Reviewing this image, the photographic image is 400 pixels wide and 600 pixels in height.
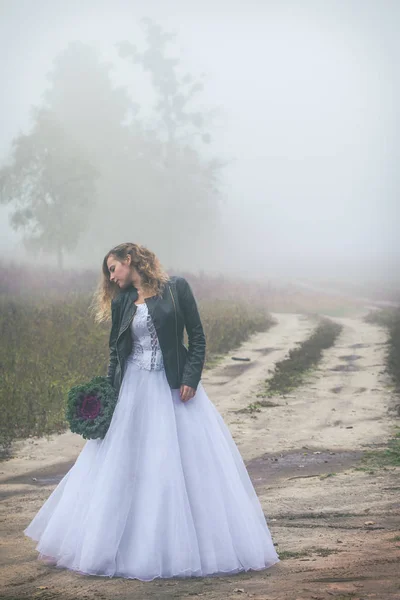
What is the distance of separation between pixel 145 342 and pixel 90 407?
19.7 inches

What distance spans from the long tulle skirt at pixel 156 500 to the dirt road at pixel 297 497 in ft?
0.34


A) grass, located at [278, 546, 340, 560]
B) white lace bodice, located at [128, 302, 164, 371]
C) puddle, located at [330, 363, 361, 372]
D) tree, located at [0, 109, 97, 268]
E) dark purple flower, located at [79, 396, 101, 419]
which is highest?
tree, located at [0, 109, 97, 268]

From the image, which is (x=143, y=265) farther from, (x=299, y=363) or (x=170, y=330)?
(x=299, y=363)

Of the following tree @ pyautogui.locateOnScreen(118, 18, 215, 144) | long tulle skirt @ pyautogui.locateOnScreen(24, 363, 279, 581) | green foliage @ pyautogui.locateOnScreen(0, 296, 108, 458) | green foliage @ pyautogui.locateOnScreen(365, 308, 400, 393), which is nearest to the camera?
long tulle skirt @ pyautogui.locateOnScreen(24, 363, 279, 581)

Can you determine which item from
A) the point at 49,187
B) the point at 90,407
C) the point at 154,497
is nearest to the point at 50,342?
the point at 90,407

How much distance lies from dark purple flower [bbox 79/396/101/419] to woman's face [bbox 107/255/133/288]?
69 cm

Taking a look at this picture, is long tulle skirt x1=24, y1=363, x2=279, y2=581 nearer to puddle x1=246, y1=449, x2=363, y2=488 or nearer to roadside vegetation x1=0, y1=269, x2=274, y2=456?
puddle x1=246, y1=449, x2=363, y2=488

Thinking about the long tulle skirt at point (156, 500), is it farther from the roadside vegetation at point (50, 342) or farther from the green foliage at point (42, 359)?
the green foliage at point (42, 359)

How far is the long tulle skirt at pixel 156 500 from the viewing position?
14.4 feet

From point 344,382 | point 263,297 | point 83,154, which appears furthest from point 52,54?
point 344,382

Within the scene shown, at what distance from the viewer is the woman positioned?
4.39 metres

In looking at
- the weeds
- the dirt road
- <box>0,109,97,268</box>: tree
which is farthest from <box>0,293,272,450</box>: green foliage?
<box>0,109,97,268</box>: tree

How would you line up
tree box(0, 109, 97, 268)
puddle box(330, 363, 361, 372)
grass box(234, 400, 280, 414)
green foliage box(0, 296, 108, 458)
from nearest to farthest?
green foliage box(0, 296, 108, 458) < grass box(234, 400, 280, 414) < puddle box(330, 363, 361, 372) < tree box(0, 109, 97, 268)

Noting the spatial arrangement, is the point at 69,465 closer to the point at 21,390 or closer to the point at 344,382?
the point at 21,390
